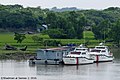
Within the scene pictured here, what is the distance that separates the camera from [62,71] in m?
65.9

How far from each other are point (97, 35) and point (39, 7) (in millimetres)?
54859

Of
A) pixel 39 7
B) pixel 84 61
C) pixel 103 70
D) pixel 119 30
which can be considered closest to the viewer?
pixel 103 70

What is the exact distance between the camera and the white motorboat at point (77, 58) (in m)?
72.9

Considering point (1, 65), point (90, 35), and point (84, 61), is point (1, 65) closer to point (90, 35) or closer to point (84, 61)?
point (84, 61)

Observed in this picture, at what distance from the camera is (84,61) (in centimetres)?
7462

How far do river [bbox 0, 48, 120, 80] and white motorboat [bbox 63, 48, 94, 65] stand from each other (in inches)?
37.7

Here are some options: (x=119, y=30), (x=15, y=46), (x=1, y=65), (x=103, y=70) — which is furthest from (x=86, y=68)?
(x=119, y=30)

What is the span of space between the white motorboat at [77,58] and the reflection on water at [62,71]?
3.25 feet

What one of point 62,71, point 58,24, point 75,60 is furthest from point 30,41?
point 62,71

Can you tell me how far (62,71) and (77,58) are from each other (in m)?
7.76

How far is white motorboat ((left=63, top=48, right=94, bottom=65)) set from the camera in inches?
2872

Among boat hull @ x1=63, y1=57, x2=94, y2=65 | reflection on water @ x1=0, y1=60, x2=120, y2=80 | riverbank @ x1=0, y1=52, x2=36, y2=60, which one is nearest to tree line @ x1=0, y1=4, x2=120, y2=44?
riverbank @ x1=0, y1=52, x2=36, y2=60

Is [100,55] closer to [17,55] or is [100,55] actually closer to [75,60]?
[75,60]

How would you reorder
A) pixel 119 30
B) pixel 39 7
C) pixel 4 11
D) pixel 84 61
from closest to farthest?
pixel 84 61, pixel 119 30, pixel 4 11, pixel 39 7
